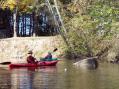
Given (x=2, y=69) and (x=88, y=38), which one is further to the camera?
(x=88, y=38)

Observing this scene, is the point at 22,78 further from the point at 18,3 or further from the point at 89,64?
the point at 18,3

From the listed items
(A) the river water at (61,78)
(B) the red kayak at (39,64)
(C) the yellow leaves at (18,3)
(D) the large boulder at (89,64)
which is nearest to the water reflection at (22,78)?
(A) the river water at (61,78)

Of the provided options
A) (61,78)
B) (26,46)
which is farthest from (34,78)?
(26,46)

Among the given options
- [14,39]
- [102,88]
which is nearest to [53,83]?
[102,88]

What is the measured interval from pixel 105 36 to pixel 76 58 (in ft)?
21.9

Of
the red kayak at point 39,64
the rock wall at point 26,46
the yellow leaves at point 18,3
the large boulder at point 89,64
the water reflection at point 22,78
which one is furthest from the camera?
the yellow leaves at point 18,3

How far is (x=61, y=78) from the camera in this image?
4206 centimetres

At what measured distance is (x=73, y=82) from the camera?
39281mm

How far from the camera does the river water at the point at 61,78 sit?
3724cm

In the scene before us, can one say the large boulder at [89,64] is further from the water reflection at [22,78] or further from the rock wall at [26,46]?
the rock wall at [26,46]

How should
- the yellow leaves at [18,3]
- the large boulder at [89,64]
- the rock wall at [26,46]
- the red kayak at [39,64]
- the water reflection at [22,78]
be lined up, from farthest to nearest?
1. the yellow leaves at [18,3]
2. the rock wall at [26,46]
3. the large boulder at [89,64]
4. the red kayak at [39,64]
5. the water reflection at [22,78]

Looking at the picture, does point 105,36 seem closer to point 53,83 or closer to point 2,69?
point 2,69

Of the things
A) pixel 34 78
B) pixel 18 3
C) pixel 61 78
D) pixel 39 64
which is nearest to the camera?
pixel 61 78

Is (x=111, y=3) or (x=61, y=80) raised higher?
(x=111, y=3)
